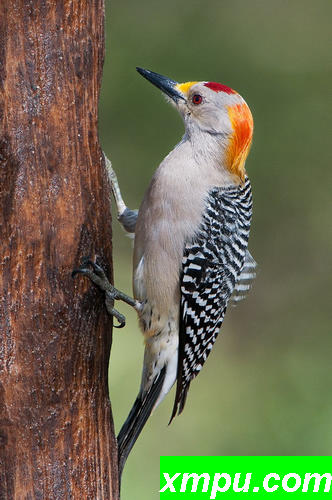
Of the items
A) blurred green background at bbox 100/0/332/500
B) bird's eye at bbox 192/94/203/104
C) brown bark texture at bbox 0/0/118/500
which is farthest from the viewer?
blurred green background at bbox 100/0/332/500

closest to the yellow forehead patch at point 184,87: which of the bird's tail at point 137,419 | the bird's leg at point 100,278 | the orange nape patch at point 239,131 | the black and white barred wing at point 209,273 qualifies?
the orange nape patch at point 239,131

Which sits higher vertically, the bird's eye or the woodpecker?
the bird's eye

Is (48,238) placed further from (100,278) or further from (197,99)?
(197,99)

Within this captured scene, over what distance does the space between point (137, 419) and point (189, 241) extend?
2.24 ft

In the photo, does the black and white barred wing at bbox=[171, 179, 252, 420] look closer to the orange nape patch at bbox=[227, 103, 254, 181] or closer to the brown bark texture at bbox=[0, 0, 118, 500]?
the orange nape patch at bbox=[227, 103, 254, 181]

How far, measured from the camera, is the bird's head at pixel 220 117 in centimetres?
295

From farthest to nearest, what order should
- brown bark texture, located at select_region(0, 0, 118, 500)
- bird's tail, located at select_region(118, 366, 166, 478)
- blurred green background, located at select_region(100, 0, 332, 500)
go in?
blurred green background, located at select_region(100, 0, 332, 500) < bird's tail, located at select_region(118, 366, 166, 478) < brown bark texture, located at select_region(0, 0, 118, 500)

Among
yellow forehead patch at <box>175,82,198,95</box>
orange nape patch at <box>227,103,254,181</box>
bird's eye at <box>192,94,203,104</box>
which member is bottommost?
orange nape patch at <box>227,103,254,181</box>

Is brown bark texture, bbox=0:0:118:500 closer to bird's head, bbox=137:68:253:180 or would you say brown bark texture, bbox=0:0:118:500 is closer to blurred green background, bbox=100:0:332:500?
bird's head, bbox=137:68:253:180

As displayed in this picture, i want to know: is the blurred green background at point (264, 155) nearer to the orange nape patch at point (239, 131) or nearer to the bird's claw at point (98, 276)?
the orange nape patch at point (239, 131)

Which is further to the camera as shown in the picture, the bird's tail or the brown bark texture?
the bird's tail

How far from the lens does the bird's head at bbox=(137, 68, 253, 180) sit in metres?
2.95

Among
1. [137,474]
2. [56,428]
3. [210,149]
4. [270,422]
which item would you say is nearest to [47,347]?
[56,428]

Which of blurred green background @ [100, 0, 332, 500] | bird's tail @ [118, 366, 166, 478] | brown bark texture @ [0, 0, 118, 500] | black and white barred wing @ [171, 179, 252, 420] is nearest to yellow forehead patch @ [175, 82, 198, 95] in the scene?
black and white barred wing @ [171, 179, 252, 420]
